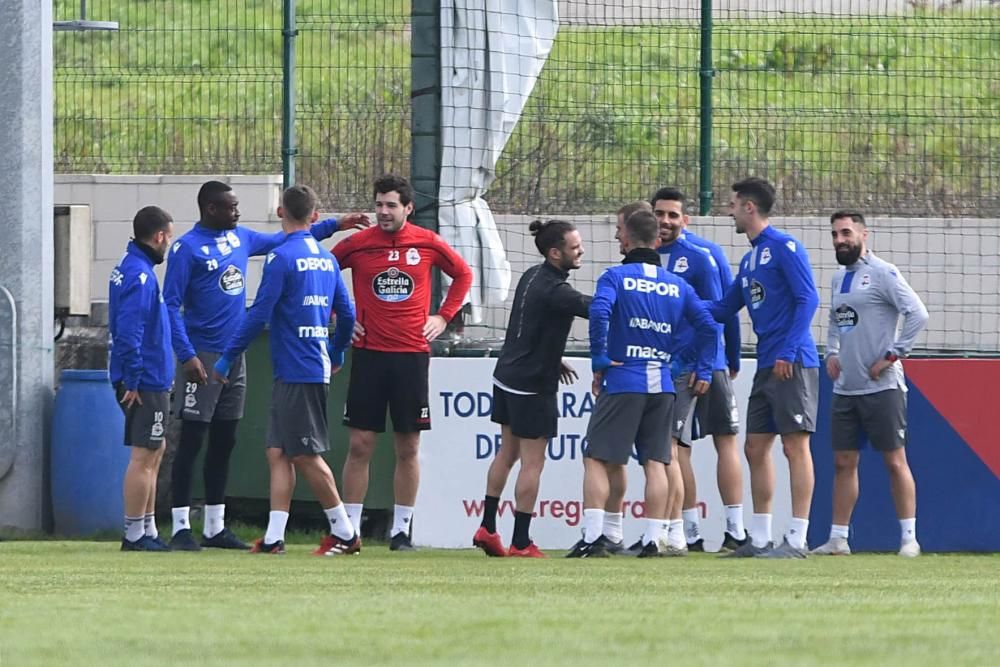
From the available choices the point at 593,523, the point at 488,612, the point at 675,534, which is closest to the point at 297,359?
the point at 593,523

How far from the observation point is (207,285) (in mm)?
9867

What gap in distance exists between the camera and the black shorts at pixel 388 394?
9.73 meters

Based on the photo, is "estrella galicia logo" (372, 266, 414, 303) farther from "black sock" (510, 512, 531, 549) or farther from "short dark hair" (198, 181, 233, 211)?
"black sock" (510, 512, 531, 549)

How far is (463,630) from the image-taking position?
17.8 feet

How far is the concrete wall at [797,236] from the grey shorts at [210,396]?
2794mm

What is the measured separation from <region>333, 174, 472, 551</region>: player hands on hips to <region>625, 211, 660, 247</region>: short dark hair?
1.20m

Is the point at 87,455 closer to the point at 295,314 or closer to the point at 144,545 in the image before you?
the point at 144,545

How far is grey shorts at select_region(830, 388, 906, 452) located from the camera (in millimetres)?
10086

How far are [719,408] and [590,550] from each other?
4.15 ft

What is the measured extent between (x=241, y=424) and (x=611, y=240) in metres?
3.08

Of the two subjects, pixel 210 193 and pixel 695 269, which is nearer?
pixel 210 193

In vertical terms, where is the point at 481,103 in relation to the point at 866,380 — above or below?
above

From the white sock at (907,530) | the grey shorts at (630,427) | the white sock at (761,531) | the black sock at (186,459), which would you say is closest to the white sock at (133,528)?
the black sock at (186,459)

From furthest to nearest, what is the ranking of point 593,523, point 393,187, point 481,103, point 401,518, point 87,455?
point 481,103, point 87,455, point 401,518, point 393,187, point 593,523
